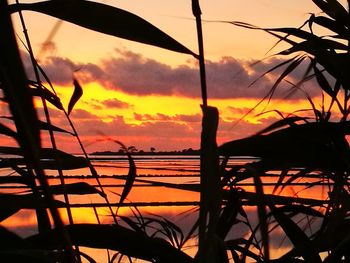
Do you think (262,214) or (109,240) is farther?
(109,240)

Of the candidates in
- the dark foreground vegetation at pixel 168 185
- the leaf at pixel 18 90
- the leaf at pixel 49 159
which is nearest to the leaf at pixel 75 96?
the dark foreground vegetation at pixel 168 185

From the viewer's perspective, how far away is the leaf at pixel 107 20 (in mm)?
503

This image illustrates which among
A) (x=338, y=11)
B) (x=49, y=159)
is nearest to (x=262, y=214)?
(x=49, y=159)

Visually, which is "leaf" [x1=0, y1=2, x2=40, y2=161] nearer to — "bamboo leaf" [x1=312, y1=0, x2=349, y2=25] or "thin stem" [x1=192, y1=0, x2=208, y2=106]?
"thin stem" [x1=192, y1=0, x2=208, y2=106]

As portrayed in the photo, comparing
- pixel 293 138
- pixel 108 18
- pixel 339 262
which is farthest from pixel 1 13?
pixel 339 262

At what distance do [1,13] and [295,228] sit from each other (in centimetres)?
86

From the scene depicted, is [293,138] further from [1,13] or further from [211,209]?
Answer: [1,13]

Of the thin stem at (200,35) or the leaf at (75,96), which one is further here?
the leaf at (75,96)

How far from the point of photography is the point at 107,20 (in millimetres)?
502

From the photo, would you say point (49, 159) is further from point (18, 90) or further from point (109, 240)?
point (18, 90)

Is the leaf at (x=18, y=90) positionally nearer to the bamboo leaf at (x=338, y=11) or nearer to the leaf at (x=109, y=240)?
the leaf at (x=109, y=240)

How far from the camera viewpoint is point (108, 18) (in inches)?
19.8

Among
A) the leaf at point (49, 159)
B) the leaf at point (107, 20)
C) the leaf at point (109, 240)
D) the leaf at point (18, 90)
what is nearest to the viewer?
the leaf at point (18, 90)

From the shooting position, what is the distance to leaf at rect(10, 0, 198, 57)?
0.50m
